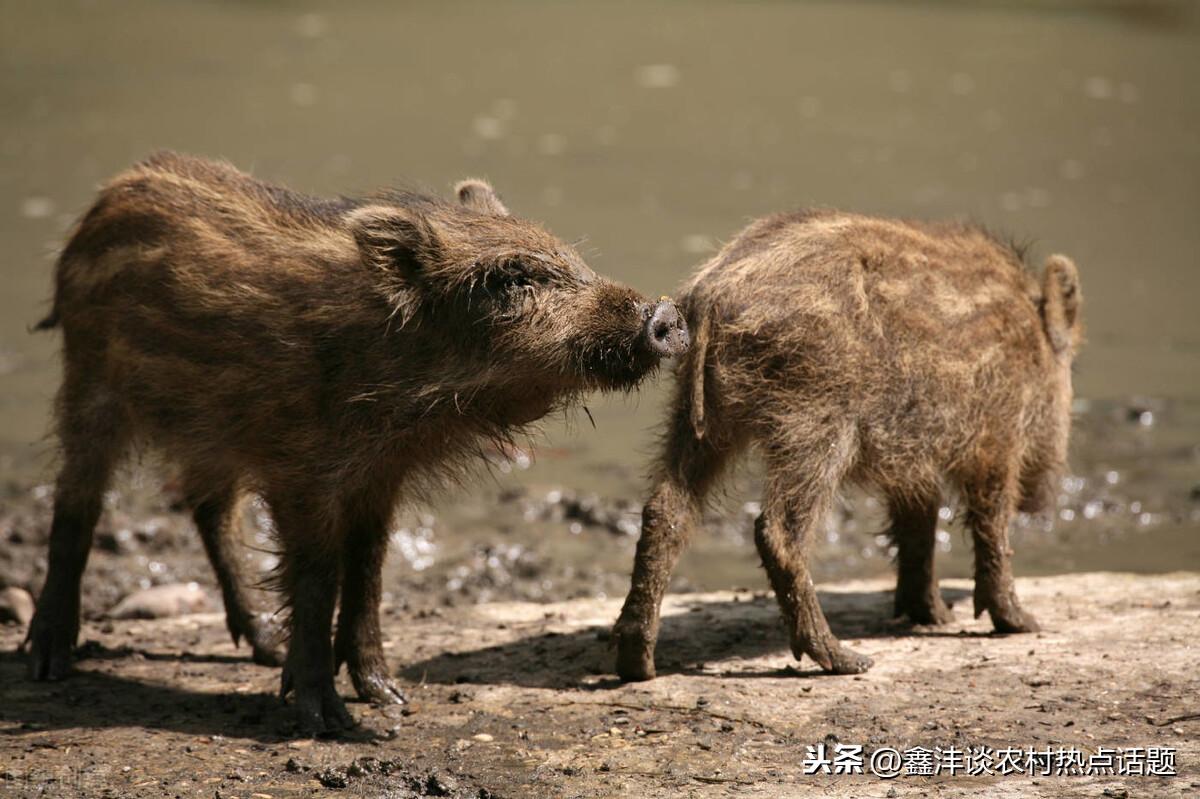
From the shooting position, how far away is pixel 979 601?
20.2ft

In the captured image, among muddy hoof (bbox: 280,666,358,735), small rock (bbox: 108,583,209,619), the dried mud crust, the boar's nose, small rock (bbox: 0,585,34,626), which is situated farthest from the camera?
small rock (bbox: 108,583,209,619)

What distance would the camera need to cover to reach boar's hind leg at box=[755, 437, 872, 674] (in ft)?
18.4

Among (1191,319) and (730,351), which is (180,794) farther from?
(1191,319)

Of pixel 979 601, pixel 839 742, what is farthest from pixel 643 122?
pixel 839 742

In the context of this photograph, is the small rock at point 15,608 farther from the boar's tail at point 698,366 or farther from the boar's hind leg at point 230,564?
the boar's tail at point 698,366

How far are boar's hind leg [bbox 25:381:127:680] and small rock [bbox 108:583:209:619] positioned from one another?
0.93m

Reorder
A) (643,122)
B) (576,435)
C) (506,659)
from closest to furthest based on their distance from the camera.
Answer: (506,659)
(576,435)
(643,122)

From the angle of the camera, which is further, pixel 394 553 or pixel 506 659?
pixel 394 553

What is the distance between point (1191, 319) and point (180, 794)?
8.30 m

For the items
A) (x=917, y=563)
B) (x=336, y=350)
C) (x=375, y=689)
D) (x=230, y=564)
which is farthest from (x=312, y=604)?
(x=917, y=563)

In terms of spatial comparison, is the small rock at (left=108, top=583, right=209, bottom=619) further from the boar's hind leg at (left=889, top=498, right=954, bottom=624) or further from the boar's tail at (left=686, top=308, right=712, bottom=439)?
the boar's hind leg at (left=889, top=498, right=954, bottom=624)

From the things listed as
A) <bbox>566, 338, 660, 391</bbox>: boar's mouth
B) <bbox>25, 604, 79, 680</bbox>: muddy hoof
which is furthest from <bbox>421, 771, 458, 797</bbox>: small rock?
<bbox>25, 604, 79, 680</bbox>: muddy hoof
